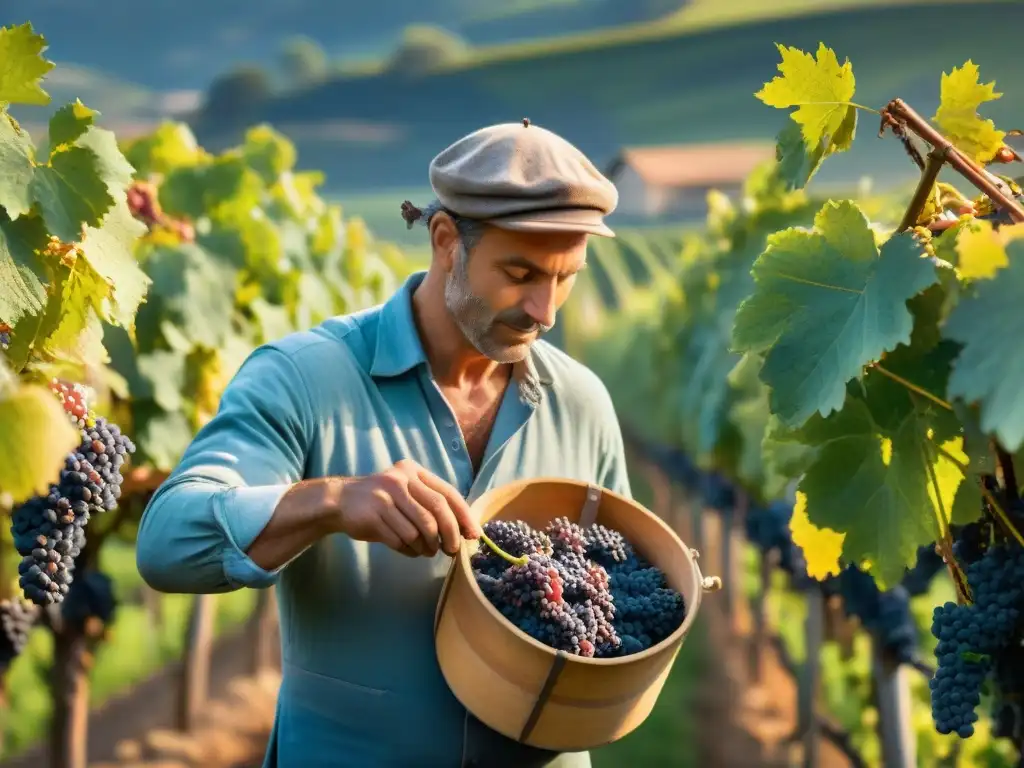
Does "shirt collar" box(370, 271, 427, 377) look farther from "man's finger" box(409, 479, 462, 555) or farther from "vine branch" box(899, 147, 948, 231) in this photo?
"vine branch" box(899, 147, 948, 231)

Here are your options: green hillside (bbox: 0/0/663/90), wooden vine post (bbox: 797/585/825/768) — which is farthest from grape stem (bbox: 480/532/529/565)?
green hillside (bbox: 0/0/663/90)

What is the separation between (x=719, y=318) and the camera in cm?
764

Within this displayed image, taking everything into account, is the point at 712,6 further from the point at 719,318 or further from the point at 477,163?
the point at 477,163

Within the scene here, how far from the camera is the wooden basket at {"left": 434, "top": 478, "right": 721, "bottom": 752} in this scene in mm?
2312

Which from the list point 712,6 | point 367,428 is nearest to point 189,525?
point 367,428

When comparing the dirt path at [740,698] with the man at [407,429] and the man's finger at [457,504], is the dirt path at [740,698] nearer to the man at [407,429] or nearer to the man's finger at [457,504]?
the man at [407,429]

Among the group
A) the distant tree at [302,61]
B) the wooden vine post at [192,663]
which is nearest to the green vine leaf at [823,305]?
the wooden vine post at [192,663]

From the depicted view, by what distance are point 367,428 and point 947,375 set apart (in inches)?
45.0

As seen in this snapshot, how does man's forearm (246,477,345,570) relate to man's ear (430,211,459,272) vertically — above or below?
below

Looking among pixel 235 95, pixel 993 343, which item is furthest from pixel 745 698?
pixel 235 95

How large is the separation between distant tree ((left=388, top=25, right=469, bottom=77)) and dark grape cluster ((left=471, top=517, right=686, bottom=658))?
59.7 metres

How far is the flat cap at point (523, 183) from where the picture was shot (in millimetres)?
2551

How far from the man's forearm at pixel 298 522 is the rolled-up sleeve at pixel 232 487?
2 cm

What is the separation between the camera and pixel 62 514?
2686 millimetres
